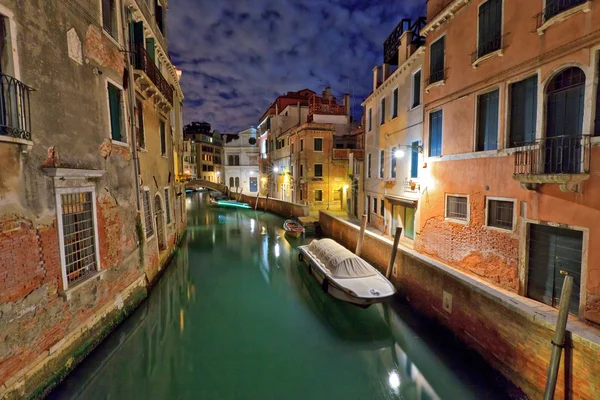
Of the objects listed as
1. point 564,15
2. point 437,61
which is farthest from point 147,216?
point 564,15

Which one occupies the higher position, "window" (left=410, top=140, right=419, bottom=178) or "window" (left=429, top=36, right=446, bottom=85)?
"window" (left=429, top=36, right=446, bottom=85)

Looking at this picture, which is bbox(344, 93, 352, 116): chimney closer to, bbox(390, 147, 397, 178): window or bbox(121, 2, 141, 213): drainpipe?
bbox(390, 147, 397, 178): window

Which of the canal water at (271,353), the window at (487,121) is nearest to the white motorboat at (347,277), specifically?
the canal water at (271,353)

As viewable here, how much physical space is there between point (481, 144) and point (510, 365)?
5385mm

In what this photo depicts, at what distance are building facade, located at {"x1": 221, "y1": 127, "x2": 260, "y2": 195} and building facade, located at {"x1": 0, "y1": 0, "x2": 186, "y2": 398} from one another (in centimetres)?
3777

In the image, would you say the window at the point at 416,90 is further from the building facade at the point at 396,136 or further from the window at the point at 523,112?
the window at the point at 523,112

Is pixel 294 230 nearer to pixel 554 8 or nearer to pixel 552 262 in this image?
pixel 552 262

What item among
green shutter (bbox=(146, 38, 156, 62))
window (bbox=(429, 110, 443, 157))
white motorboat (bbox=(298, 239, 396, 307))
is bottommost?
white motorboat (bbox=(298, 239, 396, 307))

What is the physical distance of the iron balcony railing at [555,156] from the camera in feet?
18.2

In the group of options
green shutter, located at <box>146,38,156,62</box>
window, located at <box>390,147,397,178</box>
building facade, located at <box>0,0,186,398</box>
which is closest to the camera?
building facade, located at <box>0,0,186,398</box>

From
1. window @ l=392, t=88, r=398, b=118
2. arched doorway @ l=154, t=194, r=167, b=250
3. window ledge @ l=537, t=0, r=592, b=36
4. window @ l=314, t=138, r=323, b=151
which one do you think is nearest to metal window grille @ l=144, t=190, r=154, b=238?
arched doorway @ l=154, t=194, r=167, b=250

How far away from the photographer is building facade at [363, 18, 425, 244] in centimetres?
1136

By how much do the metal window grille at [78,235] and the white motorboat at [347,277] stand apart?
6.56 m

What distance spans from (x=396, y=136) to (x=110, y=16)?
1082cm
